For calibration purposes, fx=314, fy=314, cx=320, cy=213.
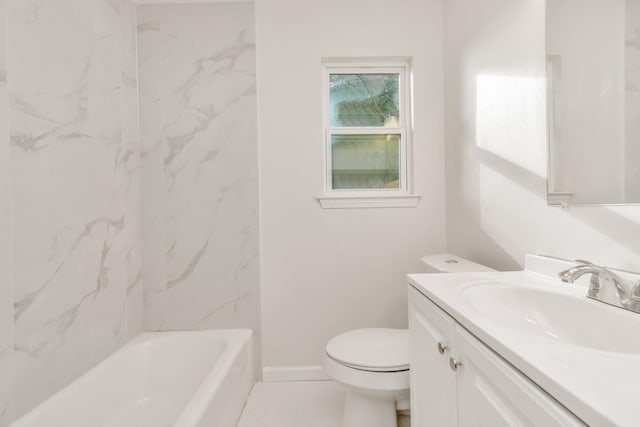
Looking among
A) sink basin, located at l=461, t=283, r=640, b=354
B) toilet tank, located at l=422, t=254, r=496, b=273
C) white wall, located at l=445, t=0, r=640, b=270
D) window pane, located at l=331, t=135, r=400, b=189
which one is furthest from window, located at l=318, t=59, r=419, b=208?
sink basin, located at l=461, t=283, r=640, b=354

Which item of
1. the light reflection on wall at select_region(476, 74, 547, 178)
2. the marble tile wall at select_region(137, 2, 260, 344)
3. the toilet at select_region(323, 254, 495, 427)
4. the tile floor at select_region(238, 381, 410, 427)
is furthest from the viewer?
the marble tile wall at select_region(137, 2, 260, 344)

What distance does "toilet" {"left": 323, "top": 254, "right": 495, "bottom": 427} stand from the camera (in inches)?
52.0

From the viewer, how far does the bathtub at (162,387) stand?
123 cm

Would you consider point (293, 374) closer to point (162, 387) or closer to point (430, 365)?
point (162, 387)

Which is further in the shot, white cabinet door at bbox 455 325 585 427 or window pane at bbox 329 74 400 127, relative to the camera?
window pane at bbox 329 74 400 127

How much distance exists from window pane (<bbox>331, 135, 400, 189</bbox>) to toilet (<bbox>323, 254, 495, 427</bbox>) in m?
0.73

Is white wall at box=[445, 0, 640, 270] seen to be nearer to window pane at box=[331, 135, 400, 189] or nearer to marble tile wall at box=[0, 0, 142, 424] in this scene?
window pane at box=[331, 135, 400, 189]

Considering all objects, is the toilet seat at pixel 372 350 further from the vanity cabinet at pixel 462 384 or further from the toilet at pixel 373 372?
the vanity cabinet at pixel 462 384

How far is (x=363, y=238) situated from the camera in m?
1.98

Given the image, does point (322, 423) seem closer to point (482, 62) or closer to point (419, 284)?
point (419, 284)

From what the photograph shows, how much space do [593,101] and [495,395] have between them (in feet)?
3.06

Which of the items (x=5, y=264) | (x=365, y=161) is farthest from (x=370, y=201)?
(x=5, y=264)

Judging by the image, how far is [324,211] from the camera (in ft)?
6.48

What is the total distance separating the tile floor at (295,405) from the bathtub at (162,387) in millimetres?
76
